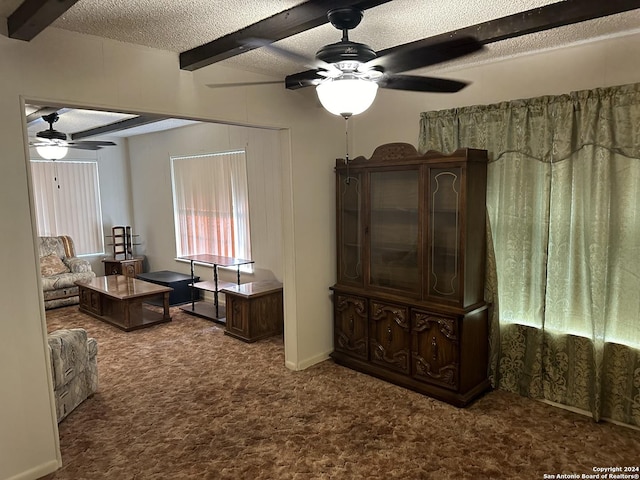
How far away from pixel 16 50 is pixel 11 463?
227 centimetres

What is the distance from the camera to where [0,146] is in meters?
2.38

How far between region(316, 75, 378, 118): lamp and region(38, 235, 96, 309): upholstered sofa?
553 centimetres

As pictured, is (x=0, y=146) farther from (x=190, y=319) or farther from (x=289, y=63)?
(x=190, y=319)

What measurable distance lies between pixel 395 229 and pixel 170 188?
15.0 feet

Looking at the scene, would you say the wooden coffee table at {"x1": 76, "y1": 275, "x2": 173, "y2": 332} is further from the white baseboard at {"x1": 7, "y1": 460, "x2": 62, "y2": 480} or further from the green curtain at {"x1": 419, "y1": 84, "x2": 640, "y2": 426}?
the green curtain at {"x1": 419, "y1": 84, "x2": 640, "y2": 426}

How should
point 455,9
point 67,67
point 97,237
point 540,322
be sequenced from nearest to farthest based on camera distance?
point 455,9, point 67,67, point 540,322, point 97,237

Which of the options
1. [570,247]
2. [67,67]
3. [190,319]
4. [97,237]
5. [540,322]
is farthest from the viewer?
[97,237]

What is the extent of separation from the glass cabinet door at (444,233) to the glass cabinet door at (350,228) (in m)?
0.71

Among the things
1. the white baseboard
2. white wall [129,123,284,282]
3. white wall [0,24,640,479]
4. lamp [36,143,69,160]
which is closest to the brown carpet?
the white baseboard

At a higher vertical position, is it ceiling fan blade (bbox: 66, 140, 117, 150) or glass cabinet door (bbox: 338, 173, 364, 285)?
ceiling fan blade (bbox: 66, 140, 117, 150)

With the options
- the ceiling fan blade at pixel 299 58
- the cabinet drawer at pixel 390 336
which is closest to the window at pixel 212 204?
the cabinet drawer at pixel 390 336

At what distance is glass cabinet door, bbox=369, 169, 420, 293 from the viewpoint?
3.60 metres

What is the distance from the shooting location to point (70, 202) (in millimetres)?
7383

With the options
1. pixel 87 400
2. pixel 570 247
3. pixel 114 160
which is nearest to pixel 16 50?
pixel 87 400
